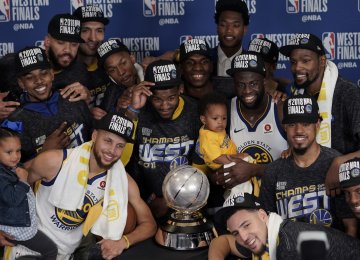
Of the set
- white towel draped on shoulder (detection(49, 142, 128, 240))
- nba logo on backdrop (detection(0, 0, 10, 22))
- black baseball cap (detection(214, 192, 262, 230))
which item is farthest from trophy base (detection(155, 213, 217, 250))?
nba logo on backdrop (detection(0, 0, 10, 22))

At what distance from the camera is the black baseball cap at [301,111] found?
3.42 metres

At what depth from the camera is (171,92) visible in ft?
12.4

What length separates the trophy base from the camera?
3.47 meters

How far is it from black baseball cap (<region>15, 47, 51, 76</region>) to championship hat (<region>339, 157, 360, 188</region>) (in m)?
1.59

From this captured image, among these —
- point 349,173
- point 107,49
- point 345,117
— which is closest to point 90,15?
point 107,49

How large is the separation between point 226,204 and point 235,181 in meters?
0.48

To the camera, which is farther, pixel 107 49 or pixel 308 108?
pixel 107 49

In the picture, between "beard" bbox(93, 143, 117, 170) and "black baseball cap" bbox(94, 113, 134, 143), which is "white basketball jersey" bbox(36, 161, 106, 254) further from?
"black baseball cap" bbox(94, 113, 134, 143)

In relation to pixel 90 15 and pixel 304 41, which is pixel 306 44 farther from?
pixel 90 15

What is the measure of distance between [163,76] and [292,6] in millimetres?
1603

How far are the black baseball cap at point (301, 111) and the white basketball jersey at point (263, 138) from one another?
340 millimetres

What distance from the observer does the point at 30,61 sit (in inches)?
148

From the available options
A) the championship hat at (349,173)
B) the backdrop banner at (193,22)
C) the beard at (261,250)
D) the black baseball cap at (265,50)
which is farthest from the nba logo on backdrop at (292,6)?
the beard at (261,250)

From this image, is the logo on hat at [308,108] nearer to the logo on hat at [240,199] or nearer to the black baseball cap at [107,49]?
the logo on hat at [240,199]
